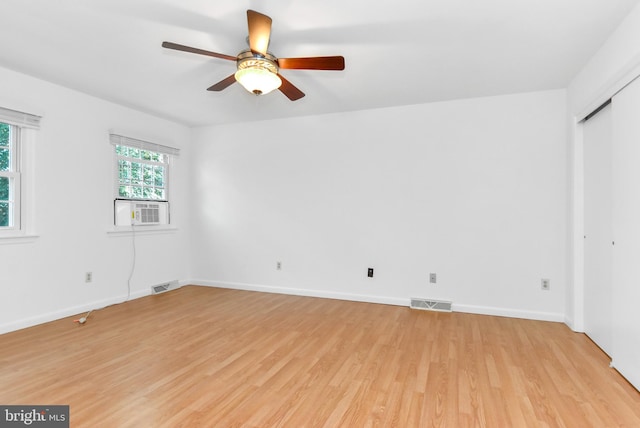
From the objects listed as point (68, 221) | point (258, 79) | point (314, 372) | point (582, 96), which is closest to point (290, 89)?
point (258, 79)

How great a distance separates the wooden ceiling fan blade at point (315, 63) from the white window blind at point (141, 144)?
2755 mm

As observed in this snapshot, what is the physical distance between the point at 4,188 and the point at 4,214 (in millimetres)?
250

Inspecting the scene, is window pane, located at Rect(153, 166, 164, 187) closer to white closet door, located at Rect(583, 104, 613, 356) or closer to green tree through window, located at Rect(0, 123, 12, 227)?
green tree through window, located at Rect(0, 123, 12, 227)

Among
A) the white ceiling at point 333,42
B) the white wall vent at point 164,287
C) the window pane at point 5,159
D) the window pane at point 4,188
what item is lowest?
the white wall vent at point 164,287

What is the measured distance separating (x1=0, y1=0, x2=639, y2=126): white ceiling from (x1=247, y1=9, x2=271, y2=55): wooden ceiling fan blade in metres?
0.17

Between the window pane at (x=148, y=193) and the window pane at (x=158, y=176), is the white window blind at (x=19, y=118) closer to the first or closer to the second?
the window pane at (x=148, y=193)

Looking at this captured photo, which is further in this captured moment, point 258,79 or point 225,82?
point 225,82

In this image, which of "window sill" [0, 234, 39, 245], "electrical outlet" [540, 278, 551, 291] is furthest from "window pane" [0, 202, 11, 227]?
"electrical outlet" [540, 278, 551, 291]

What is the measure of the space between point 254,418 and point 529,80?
374cm

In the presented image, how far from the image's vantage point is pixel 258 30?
2080 millimetres

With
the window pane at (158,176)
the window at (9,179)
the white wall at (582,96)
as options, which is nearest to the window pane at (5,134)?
the window at (9,179)

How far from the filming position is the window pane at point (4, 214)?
3141 millimetres

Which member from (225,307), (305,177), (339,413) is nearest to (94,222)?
(225,307)

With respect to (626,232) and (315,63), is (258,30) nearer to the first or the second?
(315,63)
